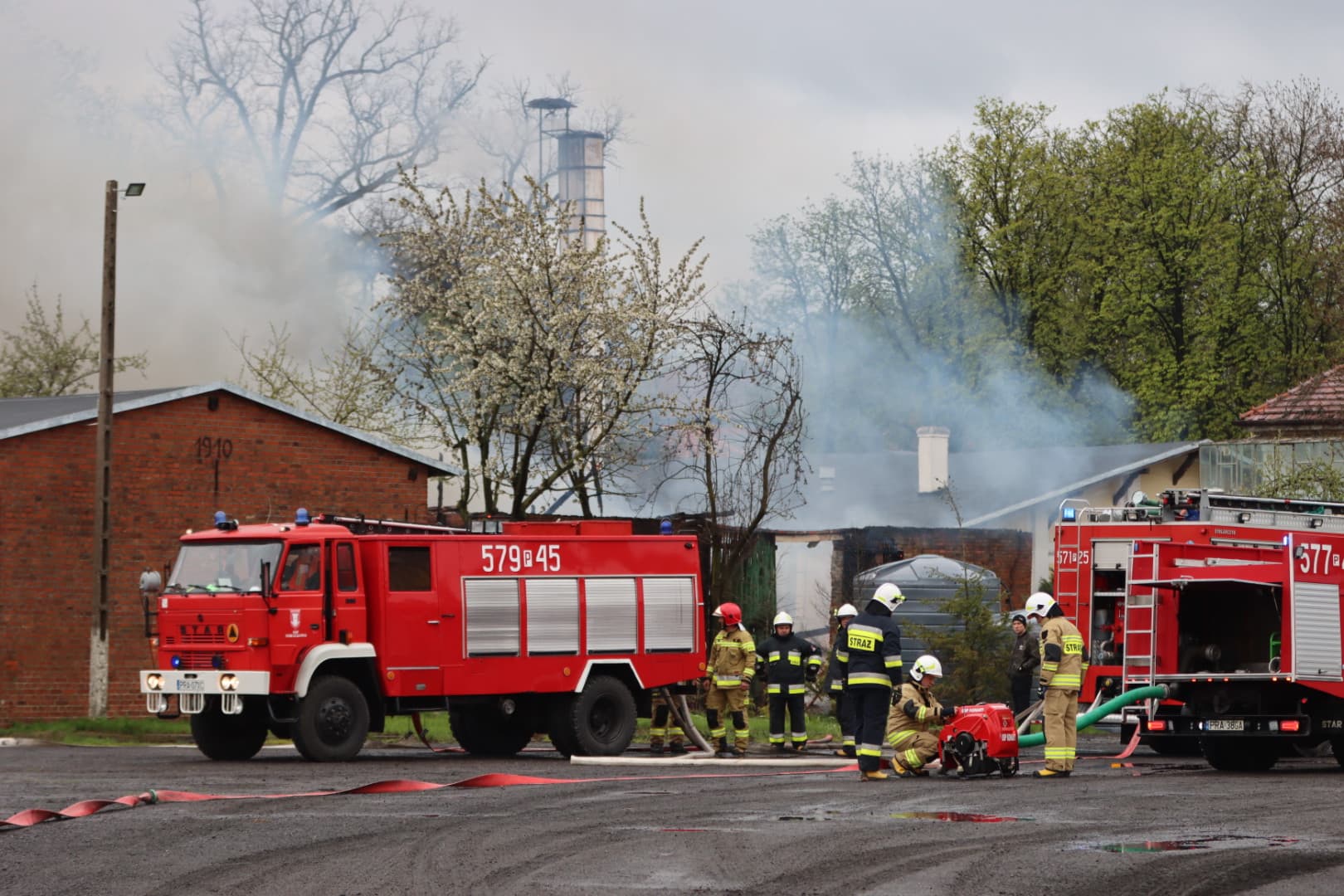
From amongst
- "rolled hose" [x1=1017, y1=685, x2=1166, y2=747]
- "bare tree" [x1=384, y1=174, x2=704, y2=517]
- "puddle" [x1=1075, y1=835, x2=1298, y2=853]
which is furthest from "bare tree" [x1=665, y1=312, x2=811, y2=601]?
"puddle" [x1=1075, y1=835, x2=1298, y2=853]

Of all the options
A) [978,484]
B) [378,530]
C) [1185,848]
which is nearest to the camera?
[1185,848]

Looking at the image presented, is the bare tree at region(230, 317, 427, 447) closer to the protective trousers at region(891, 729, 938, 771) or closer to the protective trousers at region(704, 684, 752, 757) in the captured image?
the protective trousers at region(704, 684, 752, 757)

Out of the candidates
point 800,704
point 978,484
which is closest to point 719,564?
point 800,704

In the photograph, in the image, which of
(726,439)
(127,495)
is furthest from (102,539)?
(726,439)

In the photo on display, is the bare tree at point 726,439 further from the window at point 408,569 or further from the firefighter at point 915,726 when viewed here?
the firefighter at point 915,726

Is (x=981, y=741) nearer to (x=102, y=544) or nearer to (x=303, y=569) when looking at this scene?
(x=303, y=569)

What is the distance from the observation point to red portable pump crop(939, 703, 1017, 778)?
54.7ft

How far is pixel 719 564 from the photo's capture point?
28.8 metres

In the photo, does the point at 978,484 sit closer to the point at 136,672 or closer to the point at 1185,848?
the point at 136,672

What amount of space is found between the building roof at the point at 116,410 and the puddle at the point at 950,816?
576 inches

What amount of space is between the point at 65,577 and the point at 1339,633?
15.7 meters

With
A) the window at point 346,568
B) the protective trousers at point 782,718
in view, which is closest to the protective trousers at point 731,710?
the protective trousers at point 782,718

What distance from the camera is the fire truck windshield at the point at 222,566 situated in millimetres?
18922

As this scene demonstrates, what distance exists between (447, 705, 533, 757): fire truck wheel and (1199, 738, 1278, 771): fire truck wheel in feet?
22.8
